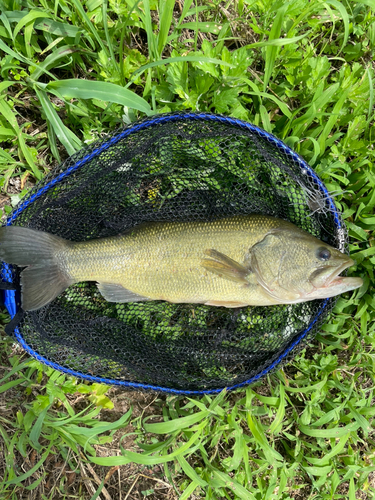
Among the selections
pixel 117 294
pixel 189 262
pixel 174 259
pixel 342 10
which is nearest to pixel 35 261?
pixel 117 294

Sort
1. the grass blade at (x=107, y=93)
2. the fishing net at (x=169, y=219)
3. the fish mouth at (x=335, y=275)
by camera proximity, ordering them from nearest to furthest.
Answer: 1. the fish mouth at (x=335, y=275)
2. the fishing net at (x=169, y=219)
3. the grass blade at (x=107, y=93)

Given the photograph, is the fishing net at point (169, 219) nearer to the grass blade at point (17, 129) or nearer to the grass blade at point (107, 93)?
the grass blade at point (107, 93)

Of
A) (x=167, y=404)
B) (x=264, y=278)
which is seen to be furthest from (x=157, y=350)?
(x=264, y=278)

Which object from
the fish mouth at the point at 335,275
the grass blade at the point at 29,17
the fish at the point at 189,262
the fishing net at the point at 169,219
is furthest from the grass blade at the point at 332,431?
the grass blade at the point at 29,17

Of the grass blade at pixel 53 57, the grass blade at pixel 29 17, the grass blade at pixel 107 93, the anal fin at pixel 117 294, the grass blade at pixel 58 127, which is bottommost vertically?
the anal fin at pixel 117 294

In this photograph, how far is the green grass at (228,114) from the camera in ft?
9.30

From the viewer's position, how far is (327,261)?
2502mm

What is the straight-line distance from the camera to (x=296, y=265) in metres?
2.54

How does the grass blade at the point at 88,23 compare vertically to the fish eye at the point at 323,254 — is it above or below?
above

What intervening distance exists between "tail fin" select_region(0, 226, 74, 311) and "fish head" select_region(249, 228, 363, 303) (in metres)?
1.50

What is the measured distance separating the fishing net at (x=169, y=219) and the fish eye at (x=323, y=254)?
0.26 meters

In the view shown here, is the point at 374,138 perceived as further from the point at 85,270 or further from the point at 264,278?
the point at 85,270

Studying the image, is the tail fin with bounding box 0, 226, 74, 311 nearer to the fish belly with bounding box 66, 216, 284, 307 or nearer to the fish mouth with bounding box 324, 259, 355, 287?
the fish belly with bounding box 66, 216, 284, 307

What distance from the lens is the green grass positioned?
2.83m
